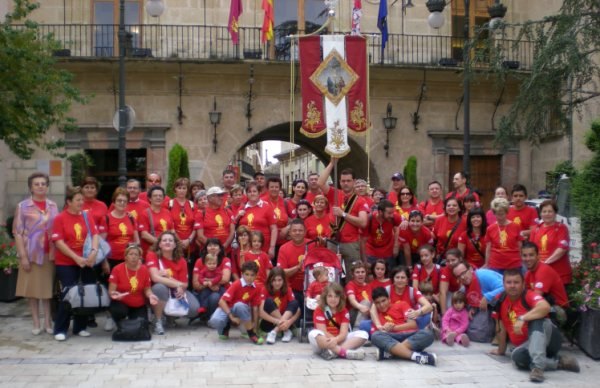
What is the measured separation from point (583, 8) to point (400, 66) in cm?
854

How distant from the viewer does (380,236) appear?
9344mm

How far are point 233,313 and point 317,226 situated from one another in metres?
1.67

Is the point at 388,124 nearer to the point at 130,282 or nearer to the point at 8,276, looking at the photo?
the point at 8,276

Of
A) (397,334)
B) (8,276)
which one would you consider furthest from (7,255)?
(397,334)

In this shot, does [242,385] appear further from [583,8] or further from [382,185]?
[382,185]

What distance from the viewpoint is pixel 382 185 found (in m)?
19.0

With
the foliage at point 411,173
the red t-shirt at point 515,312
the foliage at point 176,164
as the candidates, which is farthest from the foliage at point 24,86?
the foliage at point 411,173

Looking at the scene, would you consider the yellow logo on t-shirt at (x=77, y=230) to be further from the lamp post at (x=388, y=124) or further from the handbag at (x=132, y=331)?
the lamp post at (x=388, y=124)

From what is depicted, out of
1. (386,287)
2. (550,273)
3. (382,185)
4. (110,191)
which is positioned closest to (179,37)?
(110,191)

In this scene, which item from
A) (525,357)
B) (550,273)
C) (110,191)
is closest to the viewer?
(525,357)

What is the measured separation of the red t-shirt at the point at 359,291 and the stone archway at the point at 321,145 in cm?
1074

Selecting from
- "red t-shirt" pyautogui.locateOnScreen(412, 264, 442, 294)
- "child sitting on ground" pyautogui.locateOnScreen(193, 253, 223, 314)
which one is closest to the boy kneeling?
"red t-shirt" pyautogui.locateOnScreen(412, 264, 442, 294)

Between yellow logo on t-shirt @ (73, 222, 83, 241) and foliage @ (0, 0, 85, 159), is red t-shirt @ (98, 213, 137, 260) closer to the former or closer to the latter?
yellow logo on t-shirt @ (73, 222, 83, 241)

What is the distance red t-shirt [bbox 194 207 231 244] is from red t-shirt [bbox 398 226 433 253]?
2446 mm
